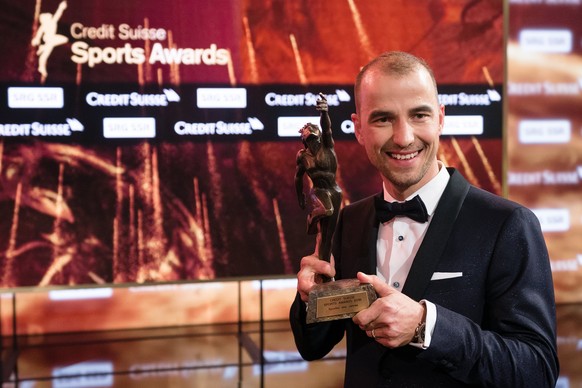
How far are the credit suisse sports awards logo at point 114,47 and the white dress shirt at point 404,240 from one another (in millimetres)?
2609

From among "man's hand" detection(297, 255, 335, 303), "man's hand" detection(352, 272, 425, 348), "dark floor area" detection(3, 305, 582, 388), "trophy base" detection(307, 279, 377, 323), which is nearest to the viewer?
"man's hand" detection(352, 272, 425, 348)

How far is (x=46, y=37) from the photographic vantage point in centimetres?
384

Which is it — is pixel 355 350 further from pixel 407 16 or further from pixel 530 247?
pixel 407 16

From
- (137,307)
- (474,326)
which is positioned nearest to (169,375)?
(137,307)

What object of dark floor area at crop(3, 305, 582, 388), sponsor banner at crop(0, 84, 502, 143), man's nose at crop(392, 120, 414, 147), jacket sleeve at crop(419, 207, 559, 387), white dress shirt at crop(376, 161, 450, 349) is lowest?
dark floor area at crop(3, 305, 582, 388)

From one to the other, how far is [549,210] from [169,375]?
9.28ft

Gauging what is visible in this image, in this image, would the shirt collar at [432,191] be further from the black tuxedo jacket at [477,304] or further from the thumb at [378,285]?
the thumb at [378,285]

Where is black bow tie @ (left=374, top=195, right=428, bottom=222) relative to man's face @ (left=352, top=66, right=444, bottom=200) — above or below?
below

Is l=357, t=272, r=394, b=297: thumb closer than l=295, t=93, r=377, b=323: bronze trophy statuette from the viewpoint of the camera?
Yes

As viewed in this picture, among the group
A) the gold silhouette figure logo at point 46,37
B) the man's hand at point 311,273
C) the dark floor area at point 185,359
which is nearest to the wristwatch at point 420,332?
the man's hand at point 311,273

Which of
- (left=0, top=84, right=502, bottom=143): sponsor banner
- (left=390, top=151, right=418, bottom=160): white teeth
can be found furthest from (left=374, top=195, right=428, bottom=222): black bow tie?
(left=0, top=84, right=502, bottom=143): sponsor banner

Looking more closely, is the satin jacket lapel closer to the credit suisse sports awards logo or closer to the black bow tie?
the black bow tie

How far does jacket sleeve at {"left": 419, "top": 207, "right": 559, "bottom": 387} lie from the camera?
1350 mm

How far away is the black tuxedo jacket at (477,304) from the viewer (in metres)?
1.37
